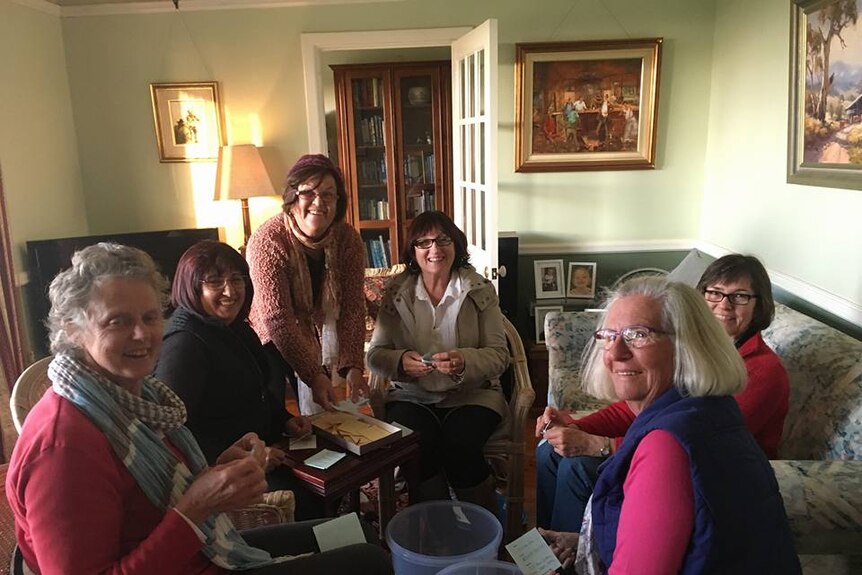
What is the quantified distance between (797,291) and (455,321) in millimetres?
1430

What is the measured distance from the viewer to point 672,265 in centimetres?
368

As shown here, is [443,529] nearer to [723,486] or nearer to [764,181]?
[723,486]

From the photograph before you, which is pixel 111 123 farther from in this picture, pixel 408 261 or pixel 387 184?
pixel 408 261

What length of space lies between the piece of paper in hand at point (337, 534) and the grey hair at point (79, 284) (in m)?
0.72

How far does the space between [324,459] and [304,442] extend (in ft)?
0.42

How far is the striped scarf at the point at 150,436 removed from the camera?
1029 mm

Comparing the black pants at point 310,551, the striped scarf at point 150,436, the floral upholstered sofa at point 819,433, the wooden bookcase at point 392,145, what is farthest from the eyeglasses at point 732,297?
the wooden bookcase at point 392,145

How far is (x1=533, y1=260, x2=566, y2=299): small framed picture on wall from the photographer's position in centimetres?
363

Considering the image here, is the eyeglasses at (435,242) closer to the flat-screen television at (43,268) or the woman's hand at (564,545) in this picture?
the woman's hand at (564,545)

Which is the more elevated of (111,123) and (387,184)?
(111,123)

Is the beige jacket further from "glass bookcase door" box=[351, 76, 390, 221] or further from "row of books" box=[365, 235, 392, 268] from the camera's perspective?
"glass bookcase door" box=[351, 76, 390, 221]

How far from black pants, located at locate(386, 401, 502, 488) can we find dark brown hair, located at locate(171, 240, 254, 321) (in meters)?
0.80

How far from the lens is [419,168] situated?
4.30 meters

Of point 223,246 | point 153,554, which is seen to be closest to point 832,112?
point 223,246
